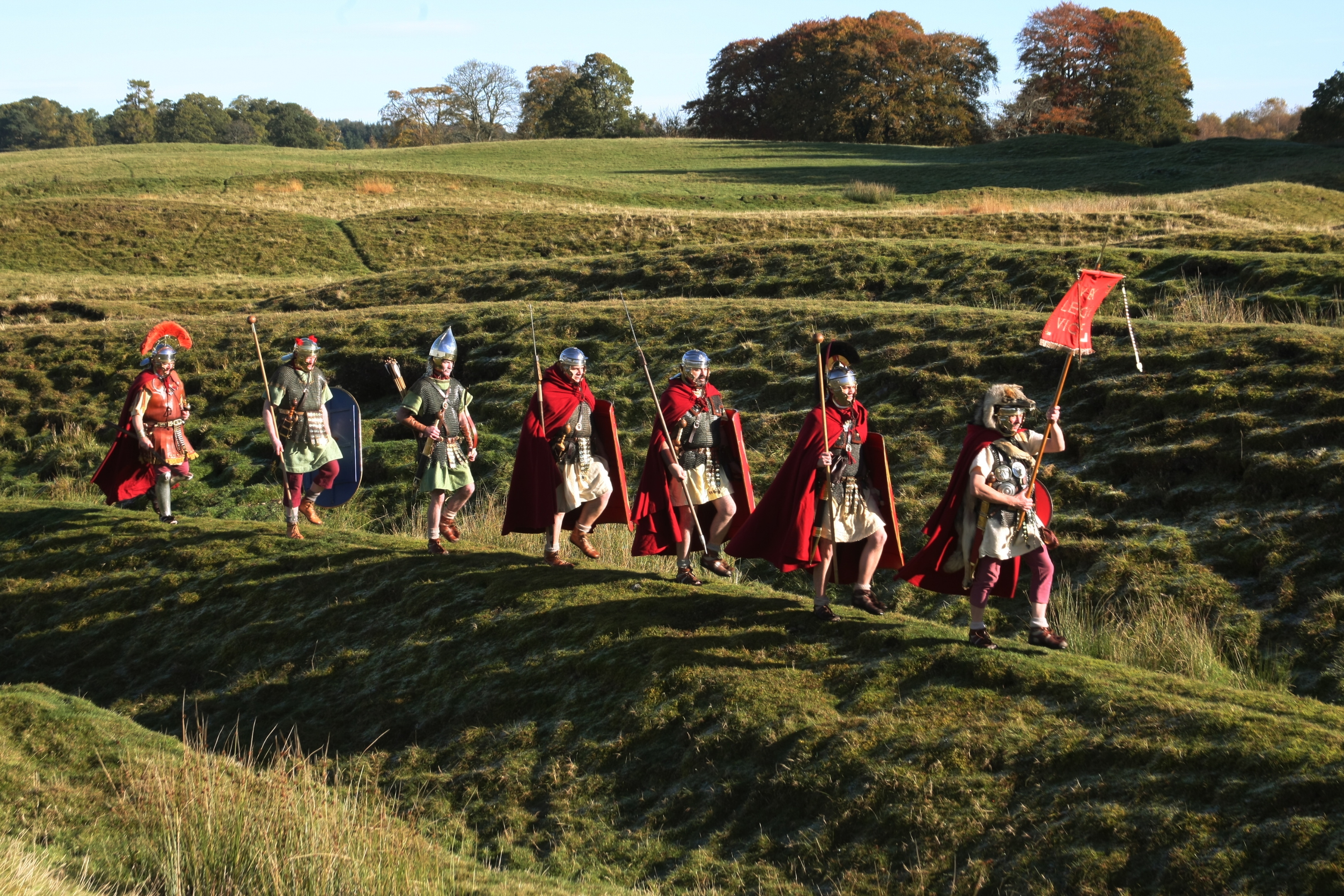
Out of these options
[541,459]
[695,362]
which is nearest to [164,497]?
[541,459]

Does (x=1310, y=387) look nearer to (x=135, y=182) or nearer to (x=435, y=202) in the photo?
→ (x=435, y=202)

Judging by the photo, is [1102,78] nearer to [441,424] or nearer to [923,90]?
[923,90]

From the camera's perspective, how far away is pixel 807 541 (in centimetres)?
970

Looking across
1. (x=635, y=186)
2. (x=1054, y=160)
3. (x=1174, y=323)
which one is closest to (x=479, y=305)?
(x=1174, y=323)

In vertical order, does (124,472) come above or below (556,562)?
above

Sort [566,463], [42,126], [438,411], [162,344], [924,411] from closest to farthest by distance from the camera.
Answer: [566,463] < [438,411] < [162,344] < [924,411] < [42,126]

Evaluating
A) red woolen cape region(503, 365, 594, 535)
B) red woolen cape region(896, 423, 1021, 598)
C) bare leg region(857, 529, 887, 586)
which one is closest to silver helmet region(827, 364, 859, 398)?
red woolen cape region(896, 423, 1021, 598)

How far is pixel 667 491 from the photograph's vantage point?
11.1 meters

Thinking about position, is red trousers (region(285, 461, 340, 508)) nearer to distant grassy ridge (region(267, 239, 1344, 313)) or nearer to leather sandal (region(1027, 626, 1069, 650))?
leather sandal (region(1027, 626, 1069, 650))

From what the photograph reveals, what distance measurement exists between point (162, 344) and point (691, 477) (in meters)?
7.34

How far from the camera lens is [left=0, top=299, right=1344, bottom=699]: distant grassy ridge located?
12.0 m

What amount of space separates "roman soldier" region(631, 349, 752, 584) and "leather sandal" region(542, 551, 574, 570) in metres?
1.08

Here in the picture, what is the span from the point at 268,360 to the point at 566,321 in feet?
21.4

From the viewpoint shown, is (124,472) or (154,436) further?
(124,472)
